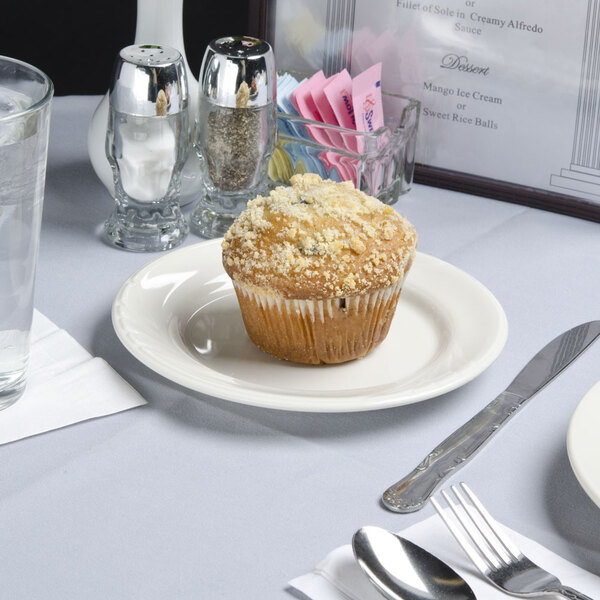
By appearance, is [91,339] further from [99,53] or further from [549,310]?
[99,53]

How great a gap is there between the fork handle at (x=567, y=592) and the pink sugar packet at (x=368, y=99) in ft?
2.39

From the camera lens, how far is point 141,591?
0.62 metres

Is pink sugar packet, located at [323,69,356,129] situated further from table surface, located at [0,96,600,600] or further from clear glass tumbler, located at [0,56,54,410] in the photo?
clear glass tumbler, located at [0,56,54,410]

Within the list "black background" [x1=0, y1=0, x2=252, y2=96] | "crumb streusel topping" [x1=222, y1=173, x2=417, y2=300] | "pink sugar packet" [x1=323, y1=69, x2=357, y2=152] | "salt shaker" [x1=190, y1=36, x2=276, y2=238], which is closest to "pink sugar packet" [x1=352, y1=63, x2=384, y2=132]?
"pink sugar packet" [x1=323, y1=69, x2=357, y2=152]

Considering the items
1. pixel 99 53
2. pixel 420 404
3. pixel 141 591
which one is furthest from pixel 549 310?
pixel 99 53

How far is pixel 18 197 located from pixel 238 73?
1.40 ft

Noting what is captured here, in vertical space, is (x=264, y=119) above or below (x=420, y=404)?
above

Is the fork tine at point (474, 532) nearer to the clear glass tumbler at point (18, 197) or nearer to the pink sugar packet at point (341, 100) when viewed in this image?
the clear glass tumbler at point (18, 197)

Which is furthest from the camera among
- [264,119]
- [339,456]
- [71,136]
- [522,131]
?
[71,136]

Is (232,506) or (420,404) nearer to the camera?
(232,506)

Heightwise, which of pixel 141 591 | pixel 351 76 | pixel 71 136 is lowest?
pixel 141 591

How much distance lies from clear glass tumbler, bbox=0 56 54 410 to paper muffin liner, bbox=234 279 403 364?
20 centimetres

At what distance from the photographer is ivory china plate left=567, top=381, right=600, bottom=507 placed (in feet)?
2.20

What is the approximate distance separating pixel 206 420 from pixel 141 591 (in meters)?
0.20
